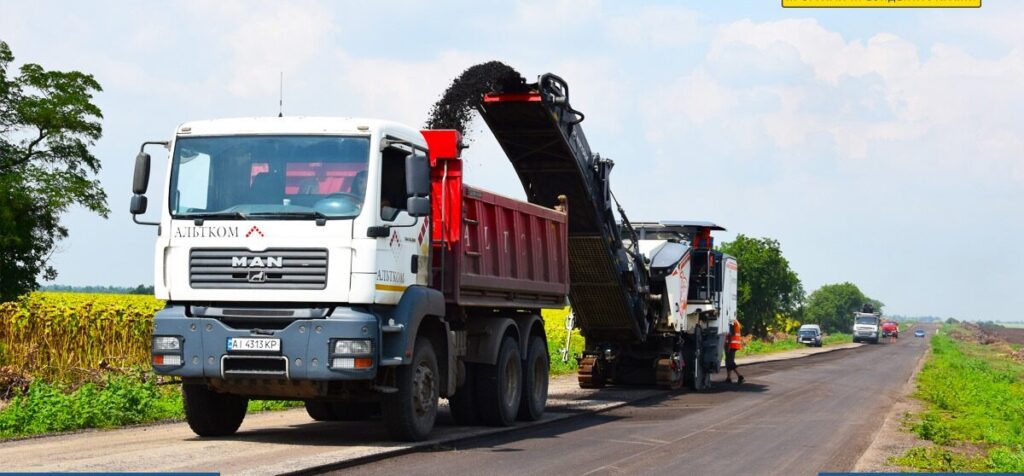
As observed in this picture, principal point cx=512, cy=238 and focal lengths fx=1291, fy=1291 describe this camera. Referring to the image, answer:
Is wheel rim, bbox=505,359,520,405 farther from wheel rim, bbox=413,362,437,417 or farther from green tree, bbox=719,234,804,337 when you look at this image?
green tree, bbox=719,234,804,337

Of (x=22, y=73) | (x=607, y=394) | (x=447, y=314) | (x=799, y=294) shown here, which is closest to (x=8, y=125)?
(x=22, y=73)

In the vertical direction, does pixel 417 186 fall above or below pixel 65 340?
above

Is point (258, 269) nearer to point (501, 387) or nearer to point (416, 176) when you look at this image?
point (416, 176)

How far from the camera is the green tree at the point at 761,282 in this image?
7912 cm

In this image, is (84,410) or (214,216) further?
(84,410)

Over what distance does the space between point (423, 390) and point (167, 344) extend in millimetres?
2828

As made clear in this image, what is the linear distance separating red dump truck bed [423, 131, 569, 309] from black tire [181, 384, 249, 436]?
2738 millimetres

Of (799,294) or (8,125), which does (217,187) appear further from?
(799,294)

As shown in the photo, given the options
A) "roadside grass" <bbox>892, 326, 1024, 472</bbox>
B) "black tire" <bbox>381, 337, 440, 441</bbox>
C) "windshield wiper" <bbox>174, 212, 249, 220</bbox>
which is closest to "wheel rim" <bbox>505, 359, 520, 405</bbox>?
"black tire" <bbox>381, 337, 440, 441</bbox>

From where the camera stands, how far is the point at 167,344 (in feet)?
43.7

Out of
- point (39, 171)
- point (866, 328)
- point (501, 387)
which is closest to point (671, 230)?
point (501, 387)

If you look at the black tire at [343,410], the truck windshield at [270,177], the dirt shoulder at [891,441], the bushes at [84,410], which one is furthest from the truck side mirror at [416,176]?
the bushes at [84,410]

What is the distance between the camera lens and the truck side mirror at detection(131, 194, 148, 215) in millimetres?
13445

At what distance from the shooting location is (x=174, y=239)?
13.4 metres
